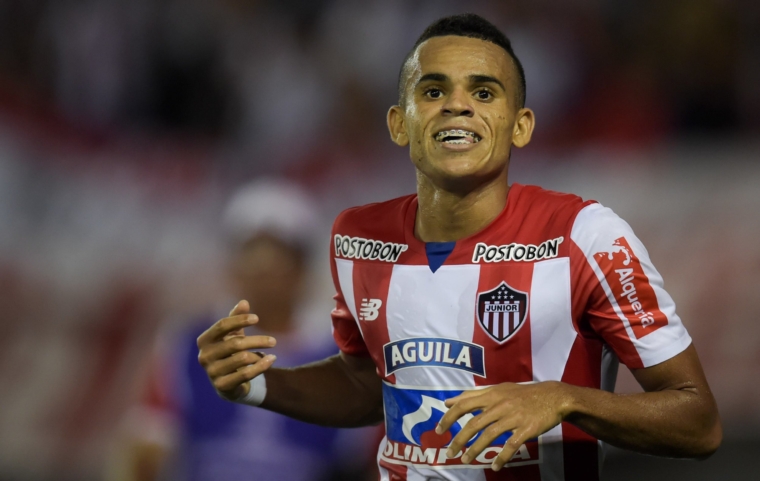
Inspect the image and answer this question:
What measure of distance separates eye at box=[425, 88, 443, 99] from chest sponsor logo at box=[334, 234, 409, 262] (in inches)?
18.2

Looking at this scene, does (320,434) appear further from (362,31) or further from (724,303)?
(362,31)

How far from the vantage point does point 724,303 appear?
5.04 m

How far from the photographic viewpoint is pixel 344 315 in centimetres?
297

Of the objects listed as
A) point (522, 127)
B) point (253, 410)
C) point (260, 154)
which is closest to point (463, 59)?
point (522, 127)

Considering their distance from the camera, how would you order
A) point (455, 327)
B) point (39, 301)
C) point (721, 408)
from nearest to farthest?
1. point (455, 327)
2. point (721, 408)
3. point (39, 301)

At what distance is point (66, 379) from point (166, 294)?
713 mm

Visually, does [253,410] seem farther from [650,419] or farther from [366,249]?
[650,419]

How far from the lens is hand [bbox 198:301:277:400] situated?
2500 mm

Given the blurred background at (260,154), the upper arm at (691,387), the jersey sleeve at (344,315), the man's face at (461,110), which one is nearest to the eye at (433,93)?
the man's face at (461,110)

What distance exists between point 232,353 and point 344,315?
527mm

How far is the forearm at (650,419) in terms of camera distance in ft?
7.00

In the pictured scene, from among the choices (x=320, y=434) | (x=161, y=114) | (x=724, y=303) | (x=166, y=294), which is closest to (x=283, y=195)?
(x=320, y=434)

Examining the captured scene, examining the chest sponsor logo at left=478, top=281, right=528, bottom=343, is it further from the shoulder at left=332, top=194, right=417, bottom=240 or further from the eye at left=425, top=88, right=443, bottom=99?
the eye at left=425, top=88, right=443, bottom=99

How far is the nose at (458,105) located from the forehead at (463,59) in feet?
0.19
